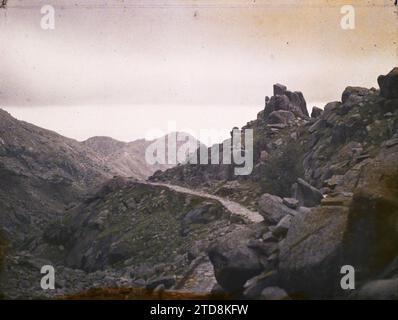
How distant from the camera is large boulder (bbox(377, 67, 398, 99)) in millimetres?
43875

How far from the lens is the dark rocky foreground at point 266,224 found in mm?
18266

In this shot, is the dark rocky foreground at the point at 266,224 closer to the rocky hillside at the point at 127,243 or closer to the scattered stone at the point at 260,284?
the scattered stone at the point at 260,284

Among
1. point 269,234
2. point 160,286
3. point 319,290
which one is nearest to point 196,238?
point 160,286

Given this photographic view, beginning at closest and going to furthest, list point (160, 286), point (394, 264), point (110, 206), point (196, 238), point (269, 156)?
point (394, 264) → point (160, 286) → point (196, 238) → point (110, 206) → point (269, 156)

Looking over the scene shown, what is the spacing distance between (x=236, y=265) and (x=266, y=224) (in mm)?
4031

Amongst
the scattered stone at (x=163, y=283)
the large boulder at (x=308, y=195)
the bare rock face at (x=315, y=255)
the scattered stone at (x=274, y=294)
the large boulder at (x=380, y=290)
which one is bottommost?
the scattered stone at (x=163, y=283)

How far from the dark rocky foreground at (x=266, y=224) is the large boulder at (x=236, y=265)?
5 centimetres

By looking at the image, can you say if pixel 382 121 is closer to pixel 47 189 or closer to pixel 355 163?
pixel 355 163

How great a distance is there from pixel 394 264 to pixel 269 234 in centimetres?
620

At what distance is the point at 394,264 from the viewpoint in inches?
690


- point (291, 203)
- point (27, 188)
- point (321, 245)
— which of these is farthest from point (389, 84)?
point (27, 188)

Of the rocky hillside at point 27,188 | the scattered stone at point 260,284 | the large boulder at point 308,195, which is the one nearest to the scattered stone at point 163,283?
the scattered stone at point 260,284

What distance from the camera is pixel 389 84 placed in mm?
44719

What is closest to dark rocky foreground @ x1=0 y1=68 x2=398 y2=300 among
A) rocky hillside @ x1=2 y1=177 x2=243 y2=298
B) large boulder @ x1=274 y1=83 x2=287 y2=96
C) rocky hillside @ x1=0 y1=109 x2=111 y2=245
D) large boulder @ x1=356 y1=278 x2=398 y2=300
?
large boulder @ x1=356 y1=278 x2=398 y2=300
